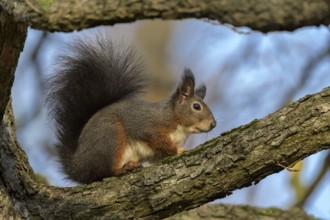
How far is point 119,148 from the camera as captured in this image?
3.86 m

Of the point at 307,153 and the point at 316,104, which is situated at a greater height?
the point at 316,104

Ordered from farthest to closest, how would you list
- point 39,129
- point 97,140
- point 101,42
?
1. point 39,129
2. point 101,42
3. point 97,140

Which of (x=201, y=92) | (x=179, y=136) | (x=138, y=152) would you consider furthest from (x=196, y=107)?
(x=138, y=152)

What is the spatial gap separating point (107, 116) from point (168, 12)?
2146 mm

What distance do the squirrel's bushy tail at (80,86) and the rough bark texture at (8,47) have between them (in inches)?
47.6

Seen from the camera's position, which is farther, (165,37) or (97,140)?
(165,37)

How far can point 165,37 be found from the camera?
8.82 m

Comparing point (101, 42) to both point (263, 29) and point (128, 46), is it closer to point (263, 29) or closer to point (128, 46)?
point (128, 46)

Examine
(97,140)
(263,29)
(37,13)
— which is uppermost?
(97,140)

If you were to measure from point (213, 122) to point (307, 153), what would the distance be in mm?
1358

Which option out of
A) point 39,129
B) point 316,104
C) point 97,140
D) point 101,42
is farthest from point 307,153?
point 39,129

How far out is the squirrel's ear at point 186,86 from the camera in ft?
14.6

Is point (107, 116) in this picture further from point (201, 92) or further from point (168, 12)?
point (168, 12)

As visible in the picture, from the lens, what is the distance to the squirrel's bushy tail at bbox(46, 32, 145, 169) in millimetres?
4043
